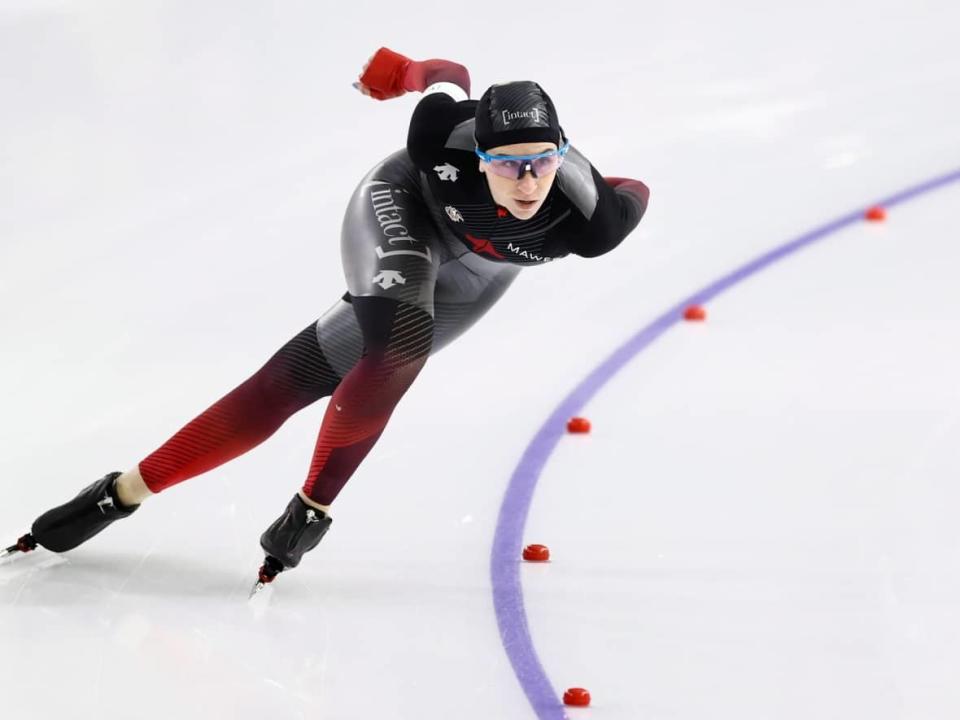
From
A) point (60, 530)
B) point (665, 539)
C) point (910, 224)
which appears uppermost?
point (60, 530)

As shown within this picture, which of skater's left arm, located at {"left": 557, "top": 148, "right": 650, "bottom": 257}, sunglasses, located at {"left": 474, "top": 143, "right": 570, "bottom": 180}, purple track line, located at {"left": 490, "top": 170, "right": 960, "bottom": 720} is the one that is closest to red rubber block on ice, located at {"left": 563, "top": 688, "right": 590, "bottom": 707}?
purple track line, located at {"left": 490, "top": 170, "right": 960, "bottom": 720}

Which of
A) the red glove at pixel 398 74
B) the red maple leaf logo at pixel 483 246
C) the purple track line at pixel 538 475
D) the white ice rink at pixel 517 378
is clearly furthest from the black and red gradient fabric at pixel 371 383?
the red glove at pixel 398 74

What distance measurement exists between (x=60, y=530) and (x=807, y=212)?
3451mm

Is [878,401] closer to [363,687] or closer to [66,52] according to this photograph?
[363,687]

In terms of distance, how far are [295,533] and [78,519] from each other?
0.56m

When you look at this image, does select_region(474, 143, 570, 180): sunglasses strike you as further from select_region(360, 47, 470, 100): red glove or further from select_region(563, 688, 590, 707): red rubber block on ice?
select_region(563, 688, 590, 707): red rubber block on ice

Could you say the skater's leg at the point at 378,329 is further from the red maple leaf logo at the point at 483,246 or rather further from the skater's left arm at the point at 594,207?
the skater's left arm at the point at 594,207

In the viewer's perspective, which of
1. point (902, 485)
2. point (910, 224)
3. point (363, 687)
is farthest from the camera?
point (910, 224)

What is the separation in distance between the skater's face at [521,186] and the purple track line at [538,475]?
872 millimetres

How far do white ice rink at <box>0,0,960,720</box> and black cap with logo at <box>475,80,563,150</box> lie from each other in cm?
107

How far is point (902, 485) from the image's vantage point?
370cm

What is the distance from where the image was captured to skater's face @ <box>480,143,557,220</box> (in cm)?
289

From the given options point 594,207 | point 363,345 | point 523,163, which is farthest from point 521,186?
point 363,345

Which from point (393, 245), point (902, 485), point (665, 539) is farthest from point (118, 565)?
point (902, 485)
